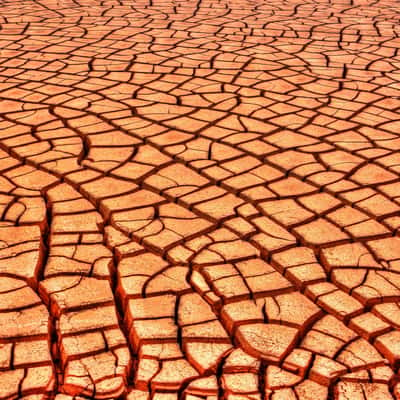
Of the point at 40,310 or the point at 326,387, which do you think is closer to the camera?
the point at 326,387

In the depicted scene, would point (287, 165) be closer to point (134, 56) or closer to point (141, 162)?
point (141, 162)

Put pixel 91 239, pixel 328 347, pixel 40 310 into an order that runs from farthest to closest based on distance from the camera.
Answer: pixel 91 239
pixel 40 310
pixel 328 347

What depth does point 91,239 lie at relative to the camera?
2.43 meters

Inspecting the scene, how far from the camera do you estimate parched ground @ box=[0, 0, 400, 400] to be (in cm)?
185

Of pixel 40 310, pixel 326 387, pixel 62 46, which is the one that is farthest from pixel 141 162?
pixel 62 46

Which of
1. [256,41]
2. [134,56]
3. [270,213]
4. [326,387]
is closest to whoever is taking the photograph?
[326,387]

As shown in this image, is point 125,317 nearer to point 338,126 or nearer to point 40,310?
point 40,310

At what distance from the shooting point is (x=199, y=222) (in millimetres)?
2543

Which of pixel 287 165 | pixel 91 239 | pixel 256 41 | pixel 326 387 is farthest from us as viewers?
pixel 256 41

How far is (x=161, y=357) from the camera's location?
6.13 feet

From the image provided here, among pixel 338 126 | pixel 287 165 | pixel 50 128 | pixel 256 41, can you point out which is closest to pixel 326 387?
pixel 287 165

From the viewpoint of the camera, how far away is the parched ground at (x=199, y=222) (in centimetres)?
185

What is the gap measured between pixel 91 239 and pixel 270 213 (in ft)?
2.45

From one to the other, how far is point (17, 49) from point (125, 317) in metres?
3.29
